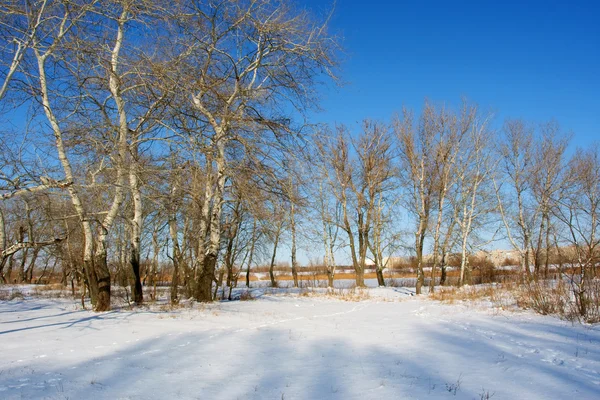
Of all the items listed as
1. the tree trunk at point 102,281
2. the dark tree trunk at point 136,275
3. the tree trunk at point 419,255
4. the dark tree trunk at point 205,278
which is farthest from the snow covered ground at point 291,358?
the tree trunk at point 419,255

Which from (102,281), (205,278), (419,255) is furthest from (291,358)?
(419,255)

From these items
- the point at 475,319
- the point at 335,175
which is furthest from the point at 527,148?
the point at 475,319

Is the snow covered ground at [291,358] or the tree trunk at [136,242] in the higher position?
the tree trunk at [136,242]

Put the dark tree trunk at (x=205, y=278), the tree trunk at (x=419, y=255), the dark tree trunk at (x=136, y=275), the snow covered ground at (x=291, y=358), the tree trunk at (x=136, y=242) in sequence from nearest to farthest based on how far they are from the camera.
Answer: the snow covered ground at (x=291, y=358) → the tree trunk at (x=136, y=242) → the dark tree trunk at (x=136, y=275) → the dark tree trunk at (x=205, y=278) → the tree trunk at (x=419, y=255)

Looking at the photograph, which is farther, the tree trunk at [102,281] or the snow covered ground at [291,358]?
the tree trunk at [102,281]

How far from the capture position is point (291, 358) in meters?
5.10

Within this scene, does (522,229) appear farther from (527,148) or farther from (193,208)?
(193,208)

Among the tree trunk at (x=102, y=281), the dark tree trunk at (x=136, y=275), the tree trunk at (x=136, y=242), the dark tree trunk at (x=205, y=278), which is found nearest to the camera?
the tree trunk at (x=102, y=281)

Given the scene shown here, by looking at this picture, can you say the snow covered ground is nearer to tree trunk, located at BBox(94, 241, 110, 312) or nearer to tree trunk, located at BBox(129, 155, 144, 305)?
tree trunk, located at BBox(94, 241, 110, 312)

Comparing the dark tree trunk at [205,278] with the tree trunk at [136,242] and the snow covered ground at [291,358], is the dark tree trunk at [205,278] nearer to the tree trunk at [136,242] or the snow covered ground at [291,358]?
the tree trunk at [136,242]

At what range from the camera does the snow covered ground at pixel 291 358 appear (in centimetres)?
372

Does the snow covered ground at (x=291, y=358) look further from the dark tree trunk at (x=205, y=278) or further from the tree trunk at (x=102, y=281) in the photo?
the dark tree trunk at (x=205, y=278)

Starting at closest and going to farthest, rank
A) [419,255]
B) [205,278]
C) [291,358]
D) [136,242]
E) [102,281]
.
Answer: [291,358]
[102,281]
[136,242]
[205,278]
[419,255]

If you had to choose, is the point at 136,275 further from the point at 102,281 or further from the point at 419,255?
the point at 419,255
